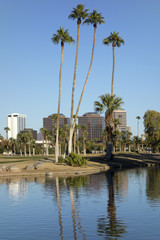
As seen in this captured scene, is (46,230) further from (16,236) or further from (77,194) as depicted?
(77,194)

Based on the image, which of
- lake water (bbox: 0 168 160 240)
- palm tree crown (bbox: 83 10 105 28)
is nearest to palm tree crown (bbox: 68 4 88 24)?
palm tree crown (bbox: 83 10 105 28)

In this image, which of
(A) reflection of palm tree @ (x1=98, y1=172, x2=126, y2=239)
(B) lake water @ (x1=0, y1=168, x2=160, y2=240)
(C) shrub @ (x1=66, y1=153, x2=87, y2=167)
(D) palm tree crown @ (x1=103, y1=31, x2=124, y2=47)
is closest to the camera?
(A) reflection of palm tree @ (x1=98, y1=172, x2=126, y2=239)

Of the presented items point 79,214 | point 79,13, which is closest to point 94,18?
point 79,13

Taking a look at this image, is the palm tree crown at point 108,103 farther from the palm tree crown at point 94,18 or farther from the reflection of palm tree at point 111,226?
the reflection of palm tree at point 111,226

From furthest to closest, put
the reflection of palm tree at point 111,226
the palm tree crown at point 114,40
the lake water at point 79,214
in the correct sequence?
the palm tree crown at point 114,40 < the lake water at point 79,214 < the reflection of palm tree at point 111,226

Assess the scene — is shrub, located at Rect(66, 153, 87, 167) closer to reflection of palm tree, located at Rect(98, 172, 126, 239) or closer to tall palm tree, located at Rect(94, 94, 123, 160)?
tall palm tree, located at Rect(94, 94, 123, 160)

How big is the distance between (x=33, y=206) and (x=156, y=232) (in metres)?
8.81

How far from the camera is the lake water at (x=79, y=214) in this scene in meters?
13.7

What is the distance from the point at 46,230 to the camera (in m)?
14.4

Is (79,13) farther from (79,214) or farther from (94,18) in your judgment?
(79,214)

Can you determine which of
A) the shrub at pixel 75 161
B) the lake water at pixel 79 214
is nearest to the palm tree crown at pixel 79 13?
the shrub at pixel 75 161

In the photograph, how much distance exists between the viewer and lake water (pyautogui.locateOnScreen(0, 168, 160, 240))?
13711mm

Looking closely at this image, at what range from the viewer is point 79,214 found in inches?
695

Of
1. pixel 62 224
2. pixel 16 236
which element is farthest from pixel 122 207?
pixel 16 236
